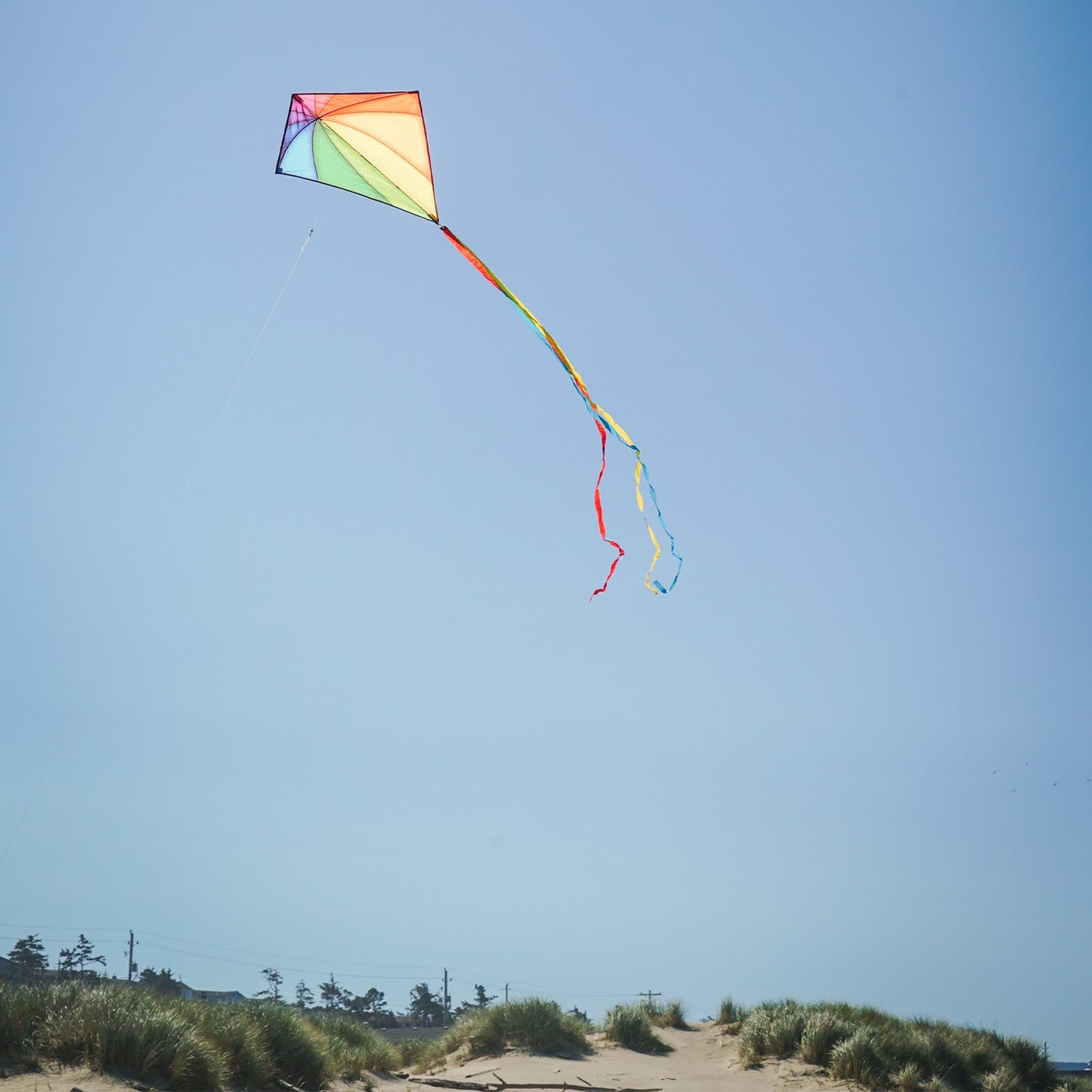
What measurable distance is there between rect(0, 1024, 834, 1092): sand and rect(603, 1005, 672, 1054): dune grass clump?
208 mm

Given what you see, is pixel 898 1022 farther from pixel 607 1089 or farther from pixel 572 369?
pixel 572 369

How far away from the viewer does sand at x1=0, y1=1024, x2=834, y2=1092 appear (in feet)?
33.2

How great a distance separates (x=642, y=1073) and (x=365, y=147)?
36.2 feet

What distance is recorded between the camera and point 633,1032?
41.2 feet

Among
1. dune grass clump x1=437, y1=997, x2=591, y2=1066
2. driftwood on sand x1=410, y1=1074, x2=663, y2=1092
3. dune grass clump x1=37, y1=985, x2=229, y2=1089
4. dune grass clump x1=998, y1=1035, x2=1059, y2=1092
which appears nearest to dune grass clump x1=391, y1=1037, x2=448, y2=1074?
dune grass clump x1=437, y1=997, x2=591, y2=1066

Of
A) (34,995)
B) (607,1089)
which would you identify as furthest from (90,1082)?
(607,1089)

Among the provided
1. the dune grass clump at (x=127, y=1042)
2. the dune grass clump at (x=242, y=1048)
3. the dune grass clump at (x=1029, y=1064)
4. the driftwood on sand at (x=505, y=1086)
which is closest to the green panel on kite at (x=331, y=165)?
the dune grass clump at (x=127, y=1042)

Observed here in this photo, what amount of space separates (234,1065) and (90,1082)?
1.50 meters

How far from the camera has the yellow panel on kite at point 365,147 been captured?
924 cm

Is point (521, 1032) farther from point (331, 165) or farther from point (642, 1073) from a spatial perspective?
point (331, 165)

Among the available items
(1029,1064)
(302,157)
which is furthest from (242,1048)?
(1029,1064)

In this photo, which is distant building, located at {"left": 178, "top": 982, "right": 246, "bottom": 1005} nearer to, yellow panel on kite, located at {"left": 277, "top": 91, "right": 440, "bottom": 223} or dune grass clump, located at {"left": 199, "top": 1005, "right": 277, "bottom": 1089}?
dune grass clump, located at {"left": 199, "top": 1005, "right": 277, "bottom": 1089}

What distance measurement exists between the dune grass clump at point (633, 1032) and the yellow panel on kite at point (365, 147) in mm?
10870

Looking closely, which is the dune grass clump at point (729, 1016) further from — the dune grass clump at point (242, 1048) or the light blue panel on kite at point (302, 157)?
the light blue panel on kite at point (302, 157)
